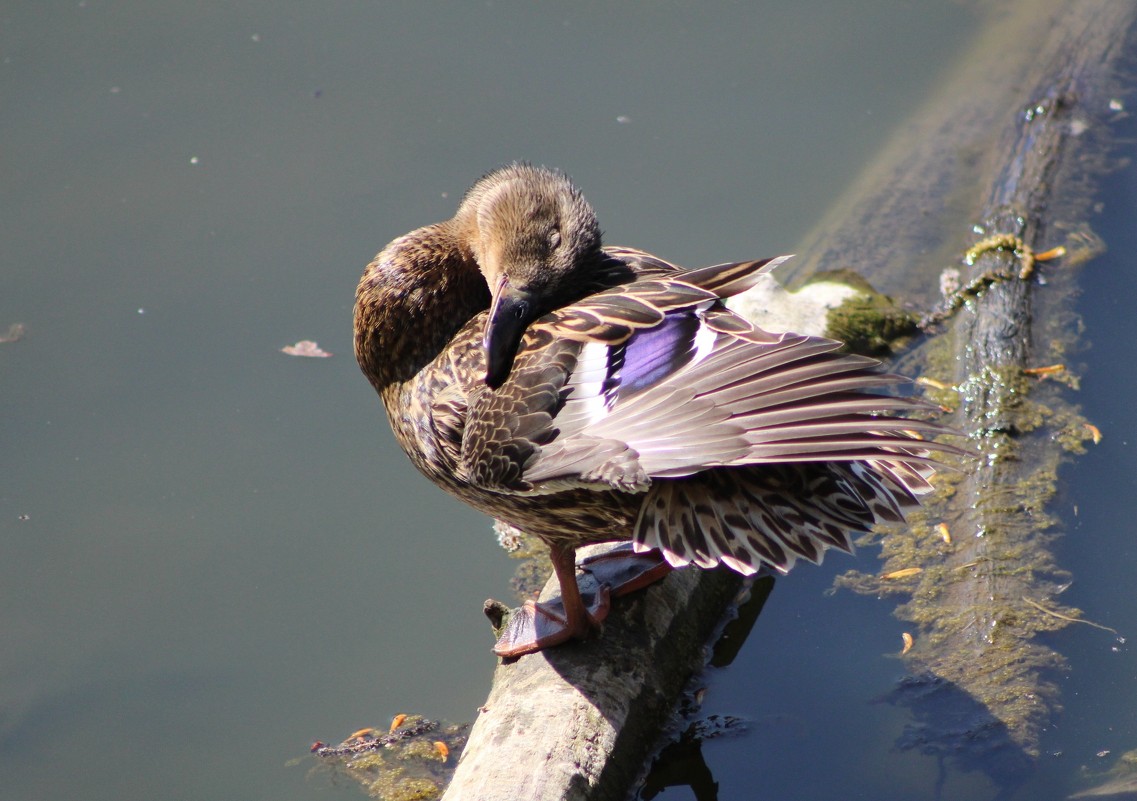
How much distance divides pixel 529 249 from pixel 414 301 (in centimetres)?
46

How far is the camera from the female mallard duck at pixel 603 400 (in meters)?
2.65

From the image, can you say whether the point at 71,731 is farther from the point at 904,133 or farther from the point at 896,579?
the point at 904,133

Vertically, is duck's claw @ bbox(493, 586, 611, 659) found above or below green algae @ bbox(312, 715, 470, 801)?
above

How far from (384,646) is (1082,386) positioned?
3048 mm

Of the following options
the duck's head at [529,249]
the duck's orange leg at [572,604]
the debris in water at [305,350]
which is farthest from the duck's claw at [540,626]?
the debris in water at [305,350]

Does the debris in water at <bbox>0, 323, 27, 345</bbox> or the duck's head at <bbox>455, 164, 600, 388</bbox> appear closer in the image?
the duck's head at <bbox>455, 164, 600, 388</bbox>

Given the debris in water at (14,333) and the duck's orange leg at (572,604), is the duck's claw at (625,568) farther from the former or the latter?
the debris in water at (14,333)

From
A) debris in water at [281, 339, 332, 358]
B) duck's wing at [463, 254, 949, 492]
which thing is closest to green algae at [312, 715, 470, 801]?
duck's wing at [463, 254, 949, 492]

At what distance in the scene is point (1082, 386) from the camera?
15.1 feet

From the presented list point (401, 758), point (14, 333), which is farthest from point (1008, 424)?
point (14, 333)

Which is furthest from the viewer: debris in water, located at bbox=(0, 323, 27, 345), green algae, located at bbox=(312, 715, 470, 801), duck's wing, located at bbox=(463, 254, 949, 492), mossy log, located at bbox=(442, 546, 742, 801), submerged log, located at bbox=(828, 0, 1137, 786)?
debris in water, located at bbox=(0, 323, 27, 345)

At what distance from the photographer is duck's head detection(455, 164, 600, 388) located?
317 cm

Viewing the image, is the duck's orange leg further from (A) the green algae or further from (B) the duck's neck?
(B) the duck's neck

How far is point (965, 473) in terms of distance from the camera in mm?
4184
